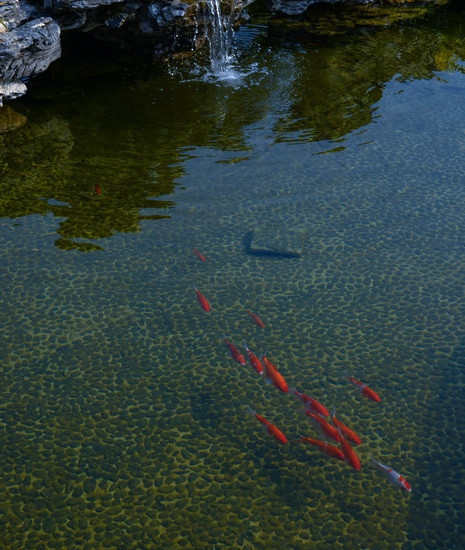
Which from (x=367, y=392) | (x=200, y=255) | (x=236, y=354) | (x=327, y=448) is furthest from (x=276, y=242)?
(x=327, y=448)

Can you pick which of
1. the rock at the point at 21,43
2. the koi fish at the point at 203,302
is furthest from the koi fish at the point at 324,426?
the rock at the point at 21,43

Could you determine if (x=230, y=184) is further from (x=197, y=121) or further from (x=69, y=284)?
(x=69, y=284)

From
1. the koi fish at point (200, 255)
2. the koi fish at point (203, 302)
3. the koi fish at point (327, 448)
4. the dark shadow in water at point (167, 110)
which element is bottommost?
the koi fish at point (327, 448)

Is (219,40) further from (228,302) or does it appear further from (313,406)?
(313,406)

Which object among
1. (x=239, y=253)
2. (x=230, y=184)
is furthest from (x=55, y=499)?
(x=230, y=184)

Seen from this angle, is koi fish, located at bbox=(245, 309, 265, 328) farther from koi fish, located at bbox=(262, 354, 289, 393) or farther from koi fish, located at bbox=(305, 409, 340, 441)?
koi fish, located at bbox=(305, 409, 340, 441)

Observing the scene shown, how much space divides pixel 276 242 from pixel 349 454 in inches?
92.9

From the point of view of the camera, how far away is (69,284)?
5.38 m

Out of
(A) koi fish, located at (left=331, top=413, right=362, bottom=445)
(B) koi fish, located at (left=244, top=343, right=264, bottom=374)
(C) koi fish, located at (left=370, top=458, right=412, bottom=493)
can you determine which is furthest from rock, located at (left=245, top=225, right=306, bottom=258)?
(C) koi fish, located at (left=370, top=458, right=412, bottom=493)

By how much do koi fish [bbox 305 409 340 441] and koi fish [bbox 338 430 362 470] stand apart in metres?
0.05

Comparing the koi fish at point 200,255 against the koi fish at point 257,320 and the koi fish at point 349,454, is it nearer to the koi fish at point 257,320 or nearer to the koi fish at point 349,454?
the koi fish at point 257,320

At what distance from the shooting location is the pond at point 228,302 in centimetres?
377

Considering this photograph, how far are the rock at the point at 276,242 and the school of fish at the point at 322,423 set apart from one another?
118 centimetres

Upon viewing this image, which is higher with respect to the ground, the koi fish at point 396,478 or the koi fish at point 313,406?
the koi fish at point 313,406
